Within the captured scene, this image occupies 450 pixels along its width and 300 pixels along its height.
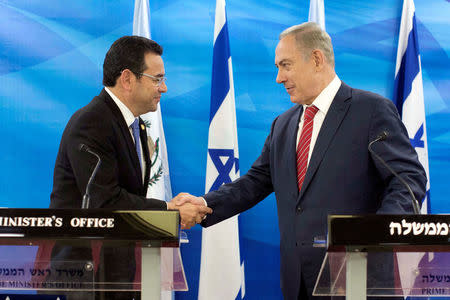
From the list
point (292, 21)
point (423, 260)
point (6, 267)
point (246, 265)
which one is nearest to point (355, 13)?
point (292, 21)

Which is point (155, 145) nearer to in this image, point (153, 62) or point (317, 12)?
point (153, 62)

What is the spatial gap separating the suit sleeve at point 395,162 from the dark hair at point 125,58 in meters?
1.33

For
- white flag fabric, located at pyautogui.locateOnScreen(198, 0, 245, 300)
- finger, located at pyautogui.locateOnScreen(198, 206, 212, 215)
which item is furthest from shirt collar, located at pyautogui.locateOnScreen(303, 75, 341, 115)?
white flag fabric, located at pyautogui.locateOnScreen(198, 0, 245, 300)

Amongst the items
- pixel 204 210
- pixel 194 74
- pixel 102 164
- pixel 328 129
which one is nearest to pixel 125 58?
pixel 102 164

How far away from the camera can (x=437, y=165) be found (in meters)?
5.14

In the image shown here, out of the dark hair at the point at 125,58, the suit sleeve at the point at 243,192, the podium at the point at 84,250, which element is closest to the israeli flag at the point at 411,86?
the suit sleeve at the point at 243,192

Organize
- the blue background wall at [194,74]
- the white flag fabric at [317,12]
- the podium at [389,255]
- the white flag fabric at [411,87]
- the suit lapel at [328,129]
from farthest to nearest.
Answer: the blue background wall at [194,74] → the white flag fabric at [317,12] → the white flag fabric at [411,87] → the suit lapel at [328,129] → the podium at [389,255]

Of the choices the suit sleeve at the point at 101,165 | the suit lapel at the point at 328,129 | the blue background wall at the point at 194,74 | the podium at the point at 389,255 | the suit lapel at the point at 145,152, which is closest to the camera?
the podium at the point at 389,255

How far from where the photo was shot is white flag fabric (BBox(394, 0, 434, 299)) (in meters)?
4.71

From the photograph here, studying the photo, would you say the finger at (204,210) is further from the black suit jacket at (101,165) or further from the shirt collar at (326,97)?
the shirt collar at (326,97)

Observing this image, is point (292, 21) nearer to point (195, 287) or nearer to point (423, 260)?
point (195, 287)

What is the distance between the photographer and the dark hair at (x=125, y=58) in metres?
3.08

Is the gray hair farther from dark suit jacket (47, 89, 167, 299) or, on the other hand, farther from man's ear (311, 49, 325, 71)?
dark suit jacket (47, 89, 167, 299)

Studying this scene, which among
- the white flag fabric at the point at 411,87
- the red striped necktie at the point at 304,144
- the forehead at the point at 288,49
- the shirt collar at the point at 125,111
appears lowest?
the red striped necktie at the point at 304,144
